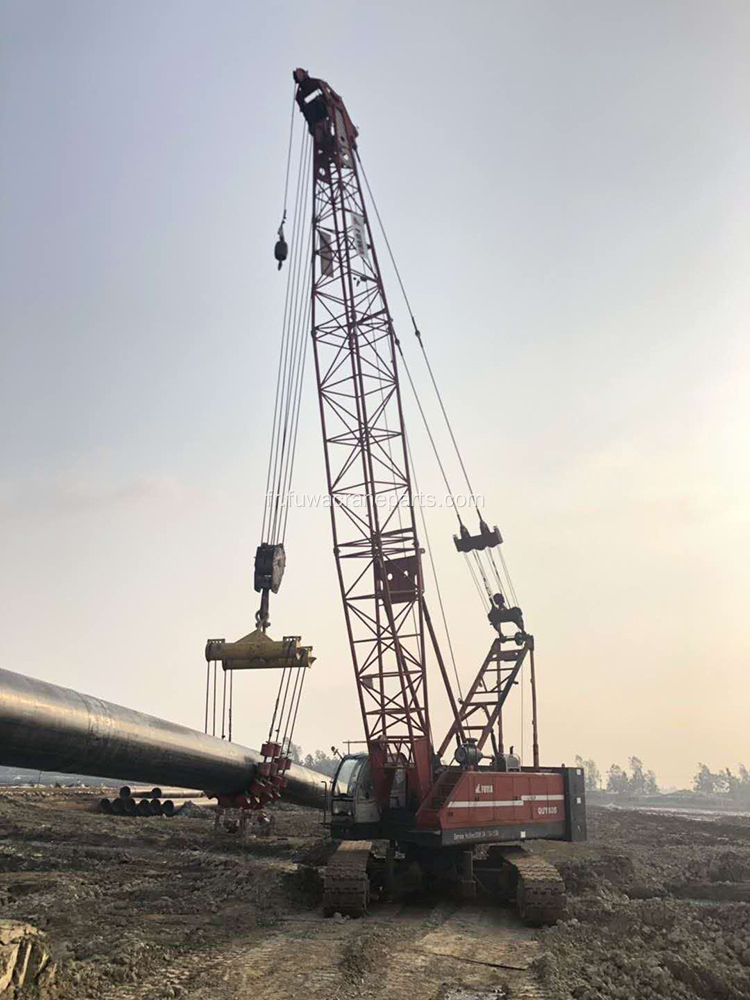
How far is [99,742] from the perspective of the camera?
1128 cm

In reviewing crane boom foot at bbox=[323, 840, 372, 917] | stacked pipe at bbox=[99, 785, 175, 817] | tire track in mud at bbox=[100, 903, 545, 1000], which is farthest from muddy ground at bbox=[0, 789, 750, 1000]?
stacked pipe at bbox=[99, 785, 175, 817]

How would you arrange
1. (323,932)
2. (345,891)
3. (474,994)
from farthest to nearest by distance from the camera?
1. (345,891)
2. (323,932)
3. (474,994)

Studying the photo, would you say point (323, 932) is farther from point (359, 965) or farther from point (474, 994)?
point (474, 994)

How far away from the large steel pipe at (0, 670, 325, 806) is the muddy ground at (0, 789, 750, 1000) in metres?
2.46

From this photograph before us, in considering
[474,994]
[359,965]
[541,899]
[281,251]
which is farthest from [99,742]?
[281,251]

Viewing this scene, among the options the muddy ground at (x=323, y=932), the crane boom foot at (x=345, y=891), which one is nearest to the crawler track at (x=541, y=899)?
the muddy ground at (x=323, y=932)

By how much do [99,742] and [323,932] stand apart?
572 cm

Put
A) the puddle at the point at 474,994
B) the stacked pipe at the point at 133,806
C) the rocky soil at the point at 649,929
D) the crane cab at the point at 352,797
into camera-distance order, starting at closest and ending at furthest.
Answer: the puddle at the point at 474,994
the rocky soil at the point at 649,929
the crane cab at the point at 352,797
the stacked pipe at the point at 133,806

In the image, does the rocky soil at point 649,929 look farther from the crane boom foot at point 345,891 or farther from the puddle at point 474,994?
the crane boom foot at point 345,891

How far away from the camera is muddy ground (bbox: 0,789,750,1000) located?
10.2m

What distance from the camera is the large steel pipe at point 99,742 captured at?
32.2ft

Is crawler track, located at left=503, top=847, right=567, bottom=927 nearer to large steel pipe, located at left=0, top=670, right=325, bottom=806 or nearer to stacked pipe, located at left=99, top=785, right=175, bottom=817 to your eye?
large steel pipe, located at left=0, top=670, right=325, bottom=806

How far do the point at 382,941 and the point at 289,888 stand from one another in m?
4.98

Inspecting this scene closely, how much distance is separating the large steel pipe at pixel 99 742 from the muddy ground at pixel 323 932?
8.07 feet
